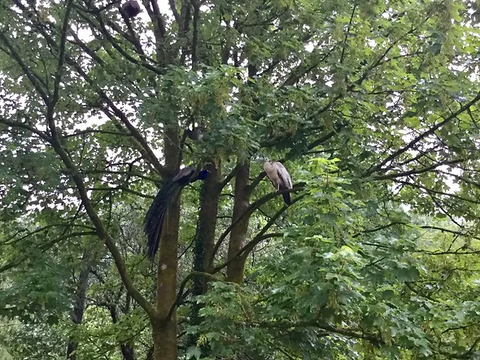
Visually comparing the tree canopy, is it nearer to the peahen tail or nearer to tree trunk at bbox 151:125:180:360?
tree trunk at bbox 151:125:180:360

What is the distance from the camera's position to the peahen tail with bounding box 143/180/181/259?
4.82 metres

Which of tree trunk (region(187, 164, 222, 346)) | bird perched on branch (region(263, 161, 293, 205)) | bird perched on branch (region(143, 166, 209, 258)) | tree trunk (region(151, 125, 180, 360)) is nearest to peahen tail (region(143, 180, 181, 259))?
bird perched on branch (region(143, 166, 209, 258))

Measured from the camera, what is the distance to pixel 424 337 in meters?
2.96

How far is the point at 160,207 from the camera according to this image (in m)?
4.88

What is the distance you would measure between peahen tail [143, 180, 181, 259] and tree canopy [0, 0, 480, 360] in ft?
1.34

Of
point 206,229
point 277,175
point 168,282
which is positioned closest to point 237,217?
point 206,229

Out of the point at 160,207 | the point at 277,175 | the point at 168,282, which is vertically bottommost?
the point at 168,282

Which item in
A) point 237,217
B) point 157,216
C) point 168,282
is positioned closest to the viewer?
point 157,216

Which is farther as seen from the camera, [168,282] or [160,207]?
[168,282]

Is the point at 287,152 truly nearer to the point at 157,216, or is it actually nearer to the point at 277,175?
the point at 277,175

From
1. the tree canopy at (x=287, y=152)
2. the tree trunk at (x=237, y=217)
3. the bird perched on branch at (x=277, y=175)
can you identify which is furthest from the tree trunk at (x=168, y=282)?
the bird perched on branch at (x=277, y=175)

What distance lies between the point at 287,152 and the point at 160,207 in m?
1.36

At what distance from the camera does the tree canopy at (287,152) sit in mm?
3166

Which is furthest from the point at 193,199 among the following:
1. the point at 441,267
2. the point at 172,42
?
the point at 441,267
